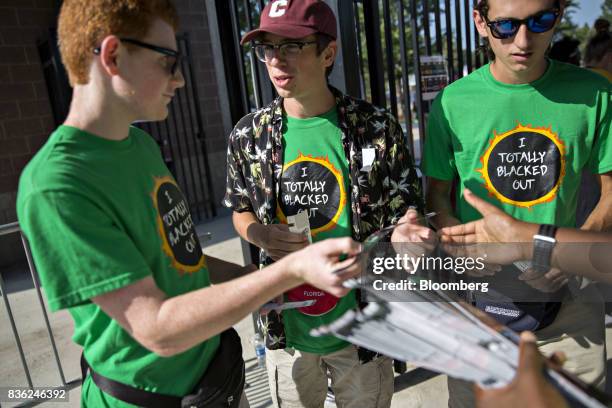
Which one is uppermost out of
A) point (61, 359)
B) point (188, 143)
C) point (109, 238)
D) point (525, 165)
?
point (109, 238)

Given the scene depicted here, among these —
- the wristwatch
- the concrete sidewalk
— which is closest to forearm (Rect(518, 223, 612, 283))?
the wristwatch

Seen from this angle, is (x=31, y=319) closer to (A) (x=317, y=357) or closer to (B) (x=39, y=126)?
(B) (x=39, y=126)

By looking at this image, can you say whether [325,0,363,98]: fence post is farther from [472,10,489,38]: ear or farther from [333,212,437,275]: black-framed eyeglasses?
[333,212,437,275]: black-framed eyeglasses

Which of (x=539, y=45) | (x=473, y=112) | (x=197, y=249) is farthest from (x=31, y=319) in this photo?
(x=539, y=45)

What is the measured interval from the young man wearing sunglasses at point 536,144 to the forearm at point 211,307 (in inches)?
36.8

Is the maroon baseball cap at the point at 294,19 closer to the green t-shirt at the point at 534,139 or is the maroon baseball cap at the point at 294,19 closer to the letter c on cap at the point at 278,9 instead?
the letter c on cap at the point at 278,9

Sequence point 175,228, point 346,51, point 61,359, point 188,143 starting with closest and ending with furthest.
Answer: point 175,228
point 346,51
point 61,359
point 188,143

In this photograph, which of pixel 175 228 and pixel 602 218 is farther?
pixel 602 218

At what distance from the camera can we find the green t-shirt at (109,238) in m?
1.03

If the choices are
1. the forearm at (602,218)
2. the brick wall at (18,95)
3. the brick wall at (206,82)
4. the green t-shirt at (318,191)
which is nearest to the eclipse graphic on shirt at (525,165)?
the forearm at (602,218)

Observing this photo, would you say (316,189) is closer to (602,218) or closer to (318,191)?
(318,191)

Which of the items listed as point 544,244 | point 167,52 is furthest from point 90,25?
point 544,244

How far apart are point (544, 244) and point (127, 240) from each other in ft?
4.14

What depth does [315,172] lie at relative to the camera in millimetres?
1978
